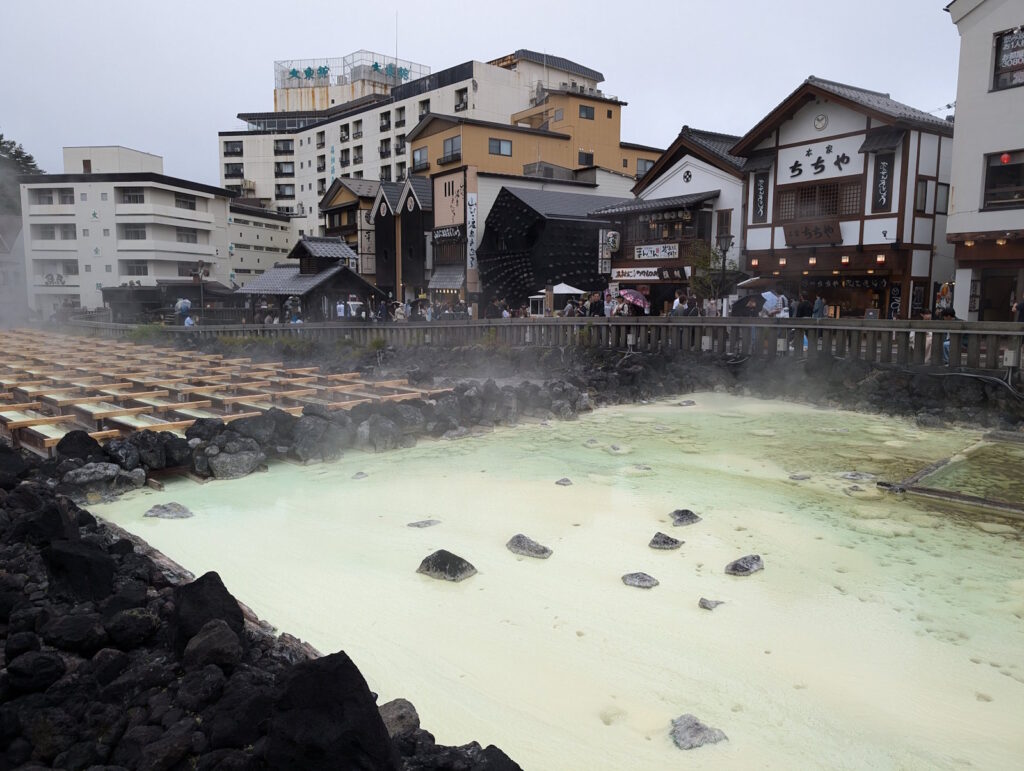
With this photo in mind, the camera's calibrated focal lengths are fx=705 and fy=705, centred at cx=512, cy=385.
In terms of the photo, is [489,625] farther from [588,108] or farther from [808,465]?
[588,108]

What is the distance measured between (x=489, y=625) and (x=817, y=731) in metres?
2.38

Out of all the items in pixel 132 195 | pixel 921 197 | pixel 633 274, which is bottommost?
pixel 633 274

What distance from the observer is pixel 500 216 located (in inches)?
1428

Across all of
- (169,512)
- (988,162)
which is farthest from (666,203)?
(169,512)

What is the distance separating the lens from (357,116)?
58406 mm

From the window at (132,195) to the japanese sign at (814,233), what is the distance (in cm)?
4542

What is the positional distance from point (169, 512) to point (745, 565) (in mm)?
6266

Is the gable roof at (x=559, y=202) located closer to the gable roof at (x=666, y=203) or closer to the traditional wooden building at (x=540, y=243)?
the traditional wooden building at (x=540, y=243)

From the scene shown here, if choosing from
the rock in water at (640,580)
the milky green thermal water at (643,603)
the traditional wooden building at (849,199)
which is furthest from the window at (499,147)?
the rock in water at (640,580)

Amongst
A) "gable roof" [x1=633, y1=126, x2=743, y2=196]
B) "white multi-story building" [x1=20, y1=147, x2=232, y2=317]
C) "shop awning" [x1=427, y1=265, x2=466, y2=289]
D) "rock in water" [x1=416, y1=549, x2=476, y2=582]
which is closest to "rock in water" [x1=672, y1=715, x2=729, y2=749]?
"rock in water" [x1=416, y1=549, x2=476, y2=582]

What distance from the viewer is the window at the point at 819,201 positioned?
910 inches

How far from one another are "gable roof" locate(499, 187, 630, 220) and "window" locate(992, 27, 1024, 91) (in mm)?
16231

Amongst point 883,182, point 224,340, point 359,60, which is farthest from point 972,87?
point 359,60

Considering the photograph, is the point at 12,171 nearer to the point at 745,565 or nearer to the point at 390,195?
the point at 390,195
